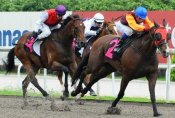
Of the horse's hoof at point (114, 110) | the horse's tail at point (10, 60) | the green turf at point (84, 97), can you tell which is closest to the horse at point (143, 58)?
the horse's hoof at point (114, 110)

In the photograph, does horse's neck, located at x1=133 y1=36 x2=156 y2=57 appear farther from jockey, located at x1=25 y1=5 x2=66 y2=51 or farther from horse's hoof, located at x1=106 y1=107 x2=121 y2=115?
jockey, located at x1=25 y1=5 x2=66 y2=51

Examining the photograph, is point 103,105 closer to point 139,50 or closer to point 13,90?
point 139,50

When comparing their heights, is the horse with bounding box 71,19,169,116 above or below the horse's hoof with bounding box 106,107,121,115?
above

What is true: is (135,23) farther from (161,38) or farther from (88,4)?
(88,4)

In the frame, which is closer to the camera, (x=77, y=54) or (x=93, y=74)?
(x=93, y=74)

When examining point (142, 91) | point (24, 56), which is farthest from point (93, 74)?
point (142, 91)

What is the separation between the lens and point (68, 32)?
13562mm

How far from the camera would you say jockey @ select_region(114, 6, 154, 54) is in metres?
12.0

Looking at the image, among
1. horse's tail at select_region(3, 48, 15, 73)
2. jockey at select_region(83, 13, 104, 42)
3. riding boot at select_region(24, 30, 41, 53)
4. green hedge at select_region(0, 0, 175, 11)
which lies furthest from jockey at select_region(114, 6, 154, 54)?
green hedge at select_region(0, 0, 175, 11)

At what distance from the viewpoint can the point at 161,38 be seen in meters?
11.3

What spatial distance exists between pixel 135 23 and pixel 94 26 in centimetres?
344

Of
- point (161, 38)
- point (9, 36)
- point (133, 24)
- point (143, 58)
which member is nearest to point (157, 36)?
point (161, 38)

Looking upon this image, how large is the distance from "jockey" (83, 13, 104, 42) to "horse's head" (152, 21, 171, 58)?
12.3 feet

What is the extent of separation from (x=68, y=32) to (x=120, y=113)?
86.4 inches
